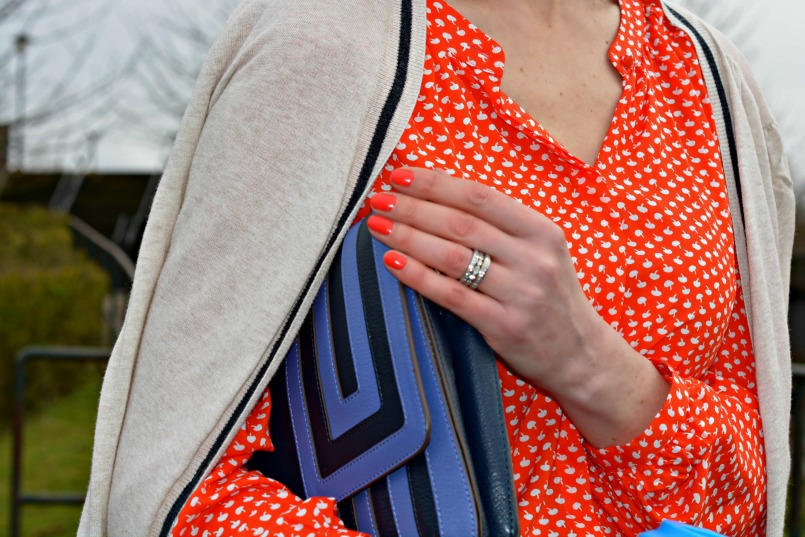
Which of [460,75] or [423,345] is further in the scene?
[460,75]

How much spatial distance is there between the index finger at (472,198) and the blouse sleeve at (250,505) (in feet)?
1.24

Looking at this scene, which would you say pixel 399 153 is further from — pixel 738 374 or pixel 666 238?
pixel 738 374

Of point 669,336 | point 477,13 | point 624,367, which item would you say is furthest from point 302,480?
point 477,13

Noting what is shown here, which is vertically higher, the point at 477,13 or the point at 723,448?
the point at 477,13

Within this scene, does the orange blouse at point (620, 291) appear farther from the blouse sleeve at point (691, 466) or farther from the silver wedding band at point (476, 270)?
the silver wedding band at point (476, 270)

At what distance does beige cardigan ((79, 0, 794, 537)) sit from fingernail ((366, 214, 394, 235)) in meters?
0.06

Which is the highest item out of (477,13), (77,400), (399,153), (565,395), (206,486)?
(477,13)

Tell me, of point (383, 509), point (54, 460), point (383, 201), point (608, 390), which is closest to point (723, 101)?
point (608, 390)

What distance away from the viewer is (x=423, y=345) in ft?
4.26

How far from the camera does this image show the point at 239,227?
1.37 meters

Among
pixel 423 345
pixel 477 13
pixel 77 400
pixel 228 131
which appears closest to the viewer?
pixel 423 345

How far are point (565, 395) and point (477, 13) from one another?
684 millimetres

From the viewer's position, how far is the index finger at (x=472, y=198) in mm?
1379

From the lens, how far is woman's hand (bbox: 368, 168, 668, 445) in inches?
53.8
